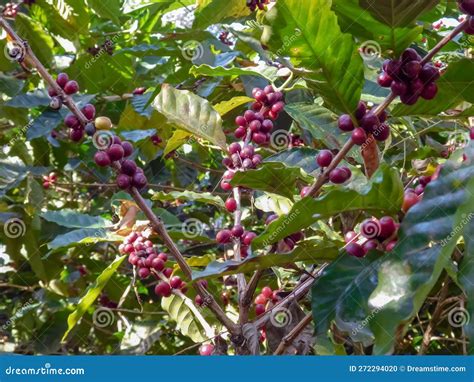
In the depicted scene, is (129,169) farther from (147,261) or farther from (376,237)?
(376,237)

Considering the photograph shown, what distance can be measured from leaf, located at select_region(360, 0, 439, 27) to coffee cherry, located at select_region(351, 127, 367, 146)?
0.16 metres

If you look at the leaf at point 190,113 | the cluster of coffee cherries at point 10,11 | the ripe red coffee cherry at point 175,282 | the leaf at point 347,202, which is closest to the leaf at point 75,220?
the ripe red coffee cherry at point 175,282

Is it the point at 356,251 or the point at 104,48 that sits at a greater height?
the point at 356,251

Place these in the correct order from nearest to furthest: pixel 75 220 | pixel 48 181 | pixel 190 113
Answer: pixel 190 113 → pixel 75 220 → pixel 48 181

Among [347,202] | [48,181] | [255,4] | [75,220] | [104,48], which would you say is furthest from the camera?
[48,181]

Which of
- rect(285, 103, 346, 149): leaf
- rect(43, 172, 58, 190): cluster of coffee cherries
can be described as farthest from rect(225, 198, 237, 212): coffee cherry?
rect(43, 172, 58, 190): cluster of coffee cherries

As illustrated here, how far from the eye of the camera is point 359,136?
965 mm

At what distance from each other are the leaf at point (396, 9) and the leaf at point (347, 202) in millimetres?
234

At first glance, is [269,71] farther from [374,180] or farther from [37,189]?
[37,189]

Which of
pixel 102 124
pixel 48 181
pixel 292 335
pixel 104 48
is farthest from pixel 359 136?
pixel 48 181

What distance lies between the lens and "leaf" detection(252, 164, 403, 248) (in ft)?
2.79

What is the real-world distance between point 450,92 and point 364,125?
164mm

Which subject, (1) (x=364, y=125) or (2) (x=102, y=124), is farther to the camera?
(2) (x=102, y=124)

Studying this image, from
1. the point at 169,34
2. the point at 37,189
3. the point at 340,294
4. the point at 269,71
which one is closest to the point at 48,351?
the point at 37,189
